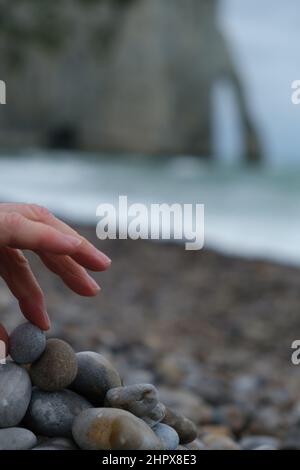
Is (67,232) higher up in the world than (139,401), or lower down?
higher up

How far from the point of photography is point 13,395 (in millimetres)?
1237

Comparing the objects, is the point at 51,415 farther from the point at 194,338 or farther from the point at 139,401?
the point at 194,338

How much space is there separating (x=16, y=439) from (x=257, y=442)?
3.92 feet

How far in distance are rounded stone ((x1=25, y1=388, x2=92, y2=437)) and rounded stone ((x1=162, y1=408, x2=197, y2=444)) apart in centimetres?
21

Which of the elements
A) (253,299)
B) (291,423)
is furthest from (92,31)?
(291,423)

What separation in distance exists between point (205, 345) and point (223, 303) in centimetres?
105

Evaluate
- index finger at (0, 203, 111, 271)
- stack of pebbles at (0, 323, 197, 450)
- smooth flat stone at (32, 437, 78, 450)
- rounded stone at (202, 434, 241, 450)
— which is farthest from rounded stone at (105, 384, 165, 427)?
rounded stone at (202, 434, 241, 450)

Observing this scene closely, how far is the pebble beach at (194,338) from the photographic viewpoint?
2.26 metres

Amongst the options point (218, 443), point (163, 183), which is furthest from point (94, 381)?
point (163, 183)

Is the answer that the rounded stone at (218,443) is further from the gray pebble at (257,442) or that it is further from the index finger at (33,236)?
the index finger at (33,236)

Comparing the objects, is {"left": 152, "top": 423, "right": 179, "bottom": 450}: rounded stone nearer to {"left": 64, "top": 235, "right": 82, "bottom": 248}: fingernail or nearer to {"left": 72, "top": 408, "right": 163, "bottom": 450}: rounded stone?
{"left": 72, "top": 408, "right": 163, "bottom": 450}: rounded stone

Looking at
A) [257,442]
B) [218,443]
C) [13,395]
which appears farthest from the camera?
[257,442]

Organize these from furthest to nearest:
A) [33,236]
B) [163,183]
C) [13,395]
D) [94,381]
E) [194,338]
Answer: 1. [163,183]
2. [194,338]
3. [94,381]
4. [13,395]
5. [33,236]
